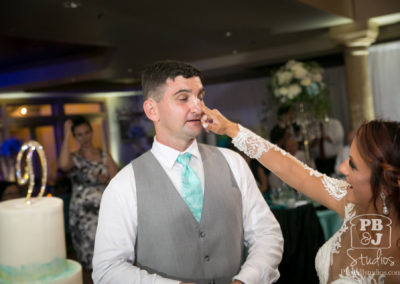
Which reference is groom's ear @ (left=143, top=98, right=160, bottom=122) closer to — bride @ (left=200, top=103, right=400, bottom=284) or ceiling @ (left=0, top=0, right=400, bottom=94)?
bride @ (left=200, top=103, right=400, bottom=284)

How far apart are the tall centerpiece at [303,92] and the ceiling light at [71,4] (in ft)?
6.66

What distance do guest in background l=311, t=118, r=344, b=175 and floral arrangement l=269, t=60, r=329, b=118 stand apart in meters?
3.56

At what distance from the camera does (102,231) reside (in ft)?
5.35

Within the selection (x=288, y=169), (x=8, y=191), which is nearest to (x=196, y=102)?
(x=288, y=169)

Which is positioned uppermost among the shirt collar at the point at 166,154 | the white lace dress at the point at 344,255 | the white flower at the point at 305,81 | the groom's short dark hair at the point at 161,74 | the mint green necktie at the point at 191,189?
the white flower at the point at 305,81

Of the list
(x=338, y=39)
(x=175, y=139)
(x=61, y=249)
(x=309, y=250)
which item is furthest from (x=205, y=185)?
(x=338, y=39)

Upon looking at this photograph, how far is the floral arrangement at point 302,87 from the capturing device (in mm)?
4016

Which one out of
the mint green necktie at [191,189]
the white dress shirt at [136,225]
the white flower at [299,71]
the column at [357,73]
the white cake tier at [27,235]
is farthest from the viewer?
the column at [357,73]

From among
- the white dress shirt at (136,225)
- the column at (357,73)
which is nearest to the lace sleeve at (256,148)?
the white dress shirt at (136,225)

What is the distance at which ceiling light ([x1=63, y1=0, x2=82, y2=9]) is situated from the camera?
4.05m

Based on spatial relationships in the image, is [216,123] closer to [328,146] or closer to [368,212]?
[368,212]

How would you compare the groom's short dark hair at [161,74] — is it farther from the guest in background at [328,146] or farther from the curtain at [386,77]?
the curtain at [386,77]

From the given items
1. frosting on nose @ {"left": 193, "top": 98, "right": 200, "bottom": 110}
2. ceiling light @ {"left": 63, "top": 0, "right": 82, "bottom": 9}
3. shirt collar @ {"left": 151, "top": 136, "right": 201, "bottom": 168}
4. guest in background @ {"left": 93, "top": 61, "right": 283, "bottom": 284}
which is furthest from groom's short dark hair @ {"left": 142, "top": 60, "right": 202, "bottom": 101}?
ceiling light @ {"left": 63, "top": 0, "right": 82, "bottom": 9}

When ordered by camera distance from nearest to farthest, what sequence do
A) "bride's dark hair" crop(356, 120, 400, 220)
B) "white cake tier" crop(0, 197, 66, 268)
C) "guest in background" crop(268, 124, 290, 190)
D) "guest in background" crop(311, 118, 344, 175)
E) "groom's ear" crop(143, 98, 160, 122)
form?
"white cake tier" crop(0, 197, 66, 268) → "bride's dark hair" crop(356, 120, 400, 220) → "groom's ear" crop(143, 98, 160, 122) → "guest in background" crop(268, 124, 290, 190) → "guest in background" crop(311, 118, 344, 175)
